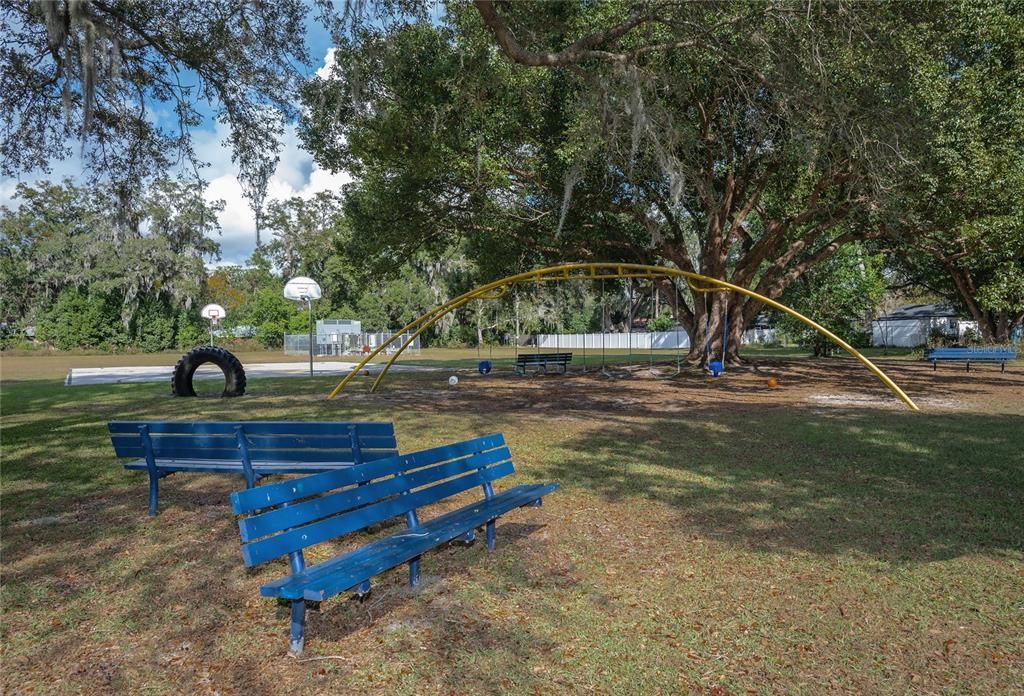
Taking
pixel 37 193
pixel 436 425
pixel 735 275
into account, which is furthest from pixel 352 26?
pixel 37 193

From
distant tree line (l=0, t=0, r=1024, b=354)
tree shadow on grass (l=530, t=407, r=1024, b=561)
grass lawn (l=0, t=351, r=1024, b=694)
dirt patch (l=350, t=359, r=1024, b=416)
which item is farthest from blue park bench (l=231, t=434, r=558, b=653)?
dirt patch (l=350, t=359, r=1024, b=416)

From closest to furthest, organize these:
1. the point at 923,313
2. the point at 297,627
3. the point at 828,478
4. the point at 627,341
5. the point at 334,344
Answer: the point at 297,627 → the point at 828,478 → the point at 334,344 → the point at 923,313 → the point at 627,341

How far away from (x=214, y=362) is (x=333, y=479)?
45.4ft

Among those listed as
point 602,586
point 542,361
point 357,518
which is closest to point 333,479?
point 357,518

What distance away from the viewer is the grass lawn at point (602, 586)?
3.18 metres

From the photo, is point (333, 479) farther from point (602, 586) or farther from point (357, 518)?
point (602, 586)

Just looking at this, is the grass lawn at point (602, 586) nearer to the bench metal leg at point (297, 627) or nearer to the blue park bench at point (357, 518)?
the bench metal leg at point (297, 627)

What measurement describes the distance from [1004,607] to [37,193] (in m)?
54.9

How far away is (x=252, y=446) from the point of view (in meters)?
5.68

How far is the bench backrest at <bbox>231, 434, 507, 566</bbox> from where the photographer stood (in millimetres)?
3283

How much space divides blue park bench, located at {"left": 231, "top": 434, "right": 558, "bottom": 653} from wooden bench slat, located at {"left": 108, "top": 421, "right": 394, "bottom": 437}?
33.4 inches

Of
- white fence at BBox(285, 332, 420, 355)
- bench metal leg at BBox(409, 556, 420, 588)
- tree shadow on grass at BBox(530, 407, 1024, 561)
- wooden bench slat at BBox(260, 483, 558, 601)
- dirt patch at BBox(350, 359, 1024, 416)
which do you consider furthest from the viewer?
white fence at BBox(285, 332, 420, 355)

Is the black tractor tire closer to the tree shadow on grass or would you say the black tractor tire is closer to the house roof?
the tree shadow on grass

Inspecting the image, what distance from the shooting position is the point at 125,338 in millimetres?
51812
